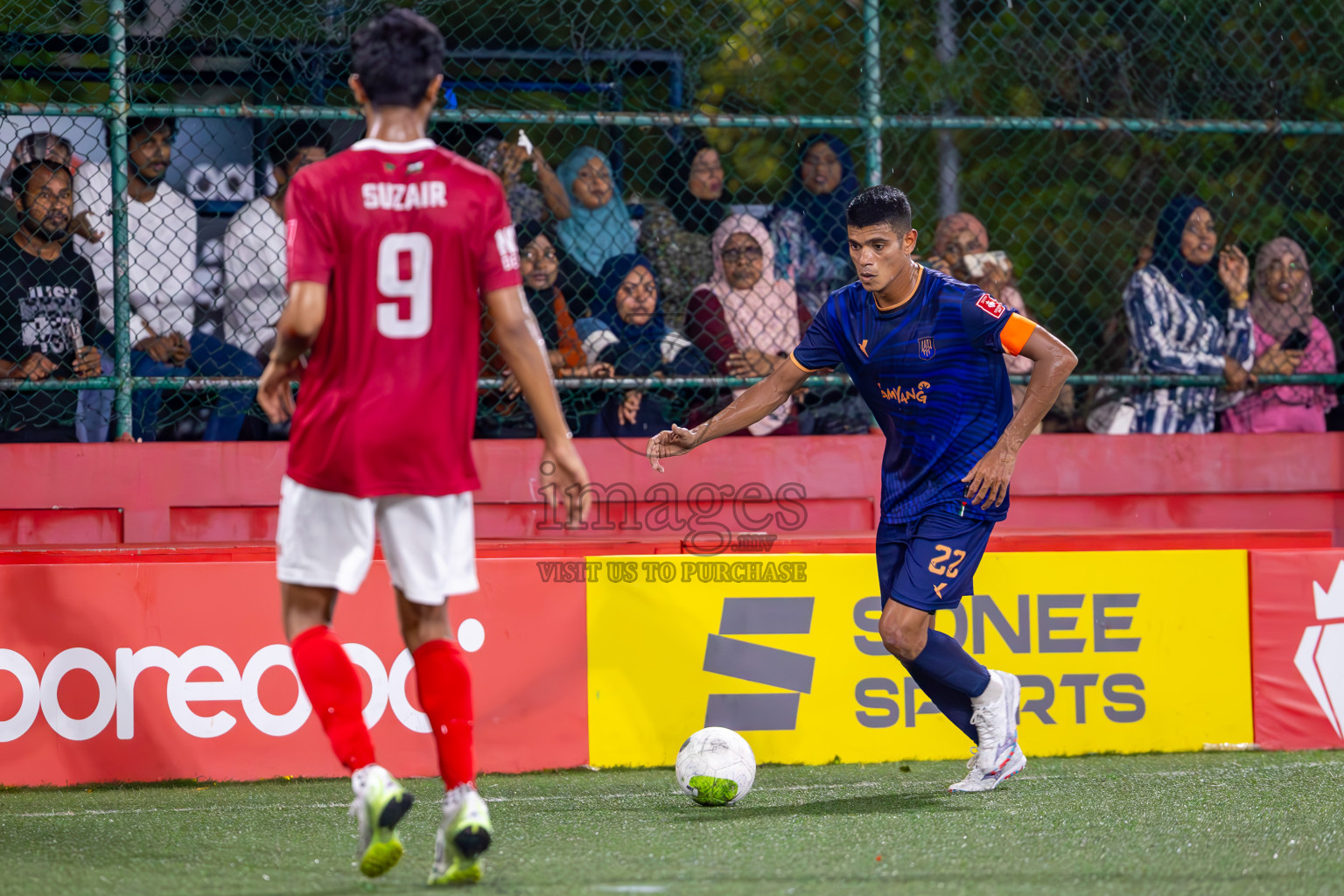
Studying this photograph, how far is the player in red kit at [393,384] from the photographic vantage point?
3.25 metres

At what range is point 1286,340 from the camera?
7.78 metres

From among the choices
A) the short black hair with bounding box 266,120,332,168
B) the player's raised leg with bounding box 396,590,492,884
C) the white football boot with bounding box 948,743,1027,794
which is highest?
the short black hair with bounding box 266,120,332,168

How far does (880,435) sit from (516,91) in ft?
8.89

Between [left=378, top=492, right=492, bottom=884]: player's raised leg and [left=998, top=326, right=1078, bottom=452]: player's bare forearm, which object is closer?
[left=378, top=492, right=492, bottom=884]: player's raised leg

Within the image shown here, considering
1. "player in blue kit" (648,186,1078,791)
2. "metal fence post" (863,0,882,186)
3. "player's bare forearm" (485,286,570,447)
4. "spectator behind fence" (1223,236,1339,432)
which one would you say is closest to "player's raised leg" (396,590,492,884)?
"player's bare forearm" (485,286,570,447)

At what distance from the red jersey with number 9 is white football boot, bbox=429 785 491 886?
739mm

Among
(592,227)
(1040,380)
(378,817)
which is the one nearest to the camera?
(378,817)

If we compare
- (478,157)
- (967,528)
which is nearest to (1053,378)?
(967,528)

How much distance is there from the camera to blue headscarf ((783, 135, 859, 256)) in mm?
7500

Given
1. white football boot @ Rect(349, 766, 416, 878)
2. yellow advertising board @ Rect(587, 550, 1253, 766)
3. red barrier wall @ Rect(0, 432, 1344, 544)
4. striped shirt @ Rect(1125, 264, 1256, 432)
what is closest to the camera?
white football boot @ Rect(349, 766, 416, 878)

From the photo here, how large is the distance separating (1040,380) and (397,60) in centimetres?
255

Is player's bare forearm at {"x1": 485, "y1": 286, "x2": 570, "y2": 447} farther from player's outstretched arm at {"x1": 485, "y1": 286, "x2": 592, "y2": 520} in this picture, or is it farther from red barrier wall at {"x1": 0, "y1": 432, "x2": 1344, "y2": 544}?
red barrier wall at {"x1": 0, "y1": 432, "x2": 1344, "y2": 544}

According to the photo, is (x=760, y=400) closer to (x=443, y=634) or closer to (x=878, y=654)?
(x=878, y=654)

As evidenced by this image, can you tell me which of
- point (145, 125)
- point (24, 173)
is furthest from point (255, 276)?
point (24, 173)
